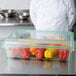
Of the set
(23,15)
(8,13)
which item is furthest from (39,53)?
(8,13)

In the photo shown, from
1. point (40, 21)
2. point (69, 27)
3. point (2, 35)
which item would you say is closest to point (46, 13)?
point (40, 21)

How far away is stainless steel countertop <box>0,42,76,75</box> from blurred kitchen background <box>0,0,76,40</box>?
1235 millimetres

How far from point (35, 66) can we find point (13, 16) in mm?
1746

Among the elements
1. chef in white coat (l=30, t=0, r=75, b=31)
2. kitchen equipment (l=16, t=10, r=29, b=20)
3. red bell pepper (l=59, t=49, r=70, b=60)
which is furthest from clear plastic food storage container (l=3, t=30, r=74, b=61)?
kitchen equipment (l=16, t=10, r=29, b=20)

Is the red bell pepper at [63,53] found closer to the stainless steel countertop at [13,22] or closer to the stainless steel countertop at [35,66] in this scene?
the stainless steel countertop at [35,66]

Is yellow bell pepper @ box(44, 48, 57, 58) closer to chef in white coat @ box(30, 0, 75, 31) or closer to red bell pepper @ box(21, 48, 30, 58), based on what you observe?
red bell pepper @ box(21, 48, 30, 58)

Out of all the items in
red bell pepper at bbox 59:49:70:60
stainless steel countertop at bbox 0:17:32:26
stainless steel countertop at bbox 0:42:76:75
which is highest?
stainless steel countertop at bbox 0:17:32:26

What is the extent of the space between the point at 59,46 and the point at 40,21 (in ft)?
3.29

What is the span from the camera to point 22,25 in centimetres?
246

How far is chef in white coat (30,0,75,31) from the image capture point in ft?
6.79

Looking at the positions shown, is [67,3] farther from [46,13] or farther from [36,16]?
[36,16]

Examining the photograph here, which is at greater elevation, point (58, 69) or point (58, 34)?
point (58, 34)

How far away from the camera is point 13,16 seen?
2.81 m

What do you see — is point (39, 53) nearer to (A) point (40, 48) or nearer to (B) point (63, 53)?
(A) point (40, 48)
